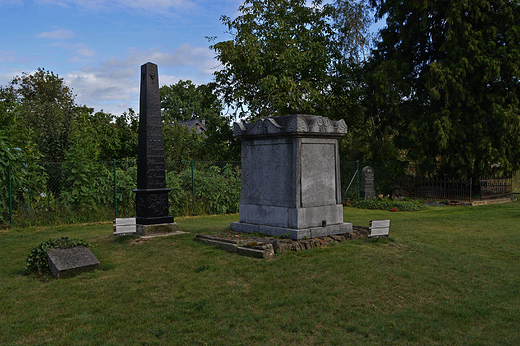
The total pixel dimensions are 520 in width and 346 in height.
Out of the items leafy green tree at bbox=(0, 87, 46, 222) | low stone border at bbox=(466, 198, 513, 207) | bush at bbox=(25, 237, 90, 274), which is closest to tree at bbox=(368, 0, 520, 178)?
low stone border at bbox=(466, 198, 513, 207)

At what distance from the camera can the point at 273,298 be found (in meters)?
5.17

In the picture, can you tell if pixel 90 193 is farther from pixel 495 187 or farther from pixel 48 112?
pixel 495 187

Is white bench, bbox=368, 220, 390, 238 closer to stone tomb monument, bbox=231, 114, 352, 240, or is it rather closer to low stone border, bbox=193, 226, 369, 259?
low stone border, bbox=193, 226, 369, 259

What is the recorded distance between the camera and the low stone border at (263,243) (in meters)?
7.02

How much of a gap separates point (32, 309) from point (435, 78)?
19.1 m

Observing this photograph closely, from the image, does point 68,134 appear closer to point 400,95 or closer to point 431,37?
point 400,95

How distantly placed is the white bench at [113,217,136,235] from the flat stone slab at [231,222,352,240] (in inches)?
87.2

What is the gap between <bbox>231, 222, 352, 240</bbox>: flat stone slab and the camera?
7.72 meters

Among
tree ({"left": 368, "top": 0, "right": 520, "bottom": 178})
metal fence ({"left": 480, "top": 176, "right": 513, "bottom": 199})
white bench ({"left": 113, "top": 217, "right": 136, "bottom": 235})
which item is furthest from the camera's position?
metal fence ({"left": 480, "top": 176, "right": 513, "bottom": 199})

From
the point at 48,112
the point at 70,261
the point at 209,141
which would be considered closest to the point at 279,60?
the point at 209,141

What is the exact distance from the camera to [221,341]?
4.01 metres

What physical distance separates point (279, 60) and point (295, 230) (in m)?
13.3

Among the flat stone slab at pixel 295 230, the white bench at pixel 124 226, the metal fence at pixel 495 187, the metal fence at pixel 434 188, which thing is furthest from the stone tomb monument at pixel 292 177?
the metal fence at pixel 495 187

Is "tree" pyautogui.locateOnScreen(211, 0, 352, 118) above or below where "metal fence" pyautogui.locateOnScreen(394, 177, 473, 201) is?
above
